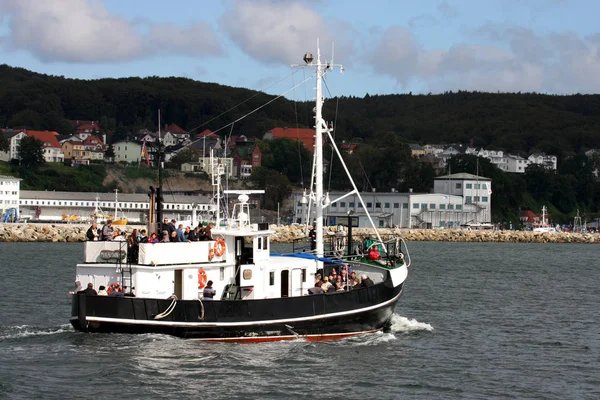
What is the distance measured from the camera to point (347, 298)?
30.5 metres

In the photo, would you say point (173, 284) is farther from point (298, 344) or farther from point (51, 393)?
point (51, 393)

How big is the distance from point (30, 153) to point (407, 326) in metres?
135

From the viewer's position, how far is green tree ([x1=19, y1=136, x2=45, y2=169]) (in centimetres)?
16125

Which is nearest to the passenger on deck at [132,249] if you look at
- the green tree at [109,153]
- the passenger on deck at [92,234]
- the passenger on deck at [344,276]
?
the passenger on deck at [92,234]

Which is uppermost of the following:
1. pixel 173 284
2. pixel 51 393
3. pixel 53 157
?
pixel 53 157

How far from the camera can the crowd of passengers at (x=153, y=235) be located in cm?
2850

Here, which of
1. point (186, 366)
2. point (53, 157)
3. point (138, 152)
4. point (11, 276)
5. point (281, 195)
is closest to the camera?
point (186, 366)

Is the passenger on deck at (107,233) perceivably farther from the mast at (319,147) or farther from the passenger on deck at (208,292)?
the mast at (319,147)

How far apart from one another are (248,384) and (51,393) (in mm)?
4602

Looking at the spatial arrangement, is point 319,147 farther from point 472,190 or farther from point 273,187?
point 273,187

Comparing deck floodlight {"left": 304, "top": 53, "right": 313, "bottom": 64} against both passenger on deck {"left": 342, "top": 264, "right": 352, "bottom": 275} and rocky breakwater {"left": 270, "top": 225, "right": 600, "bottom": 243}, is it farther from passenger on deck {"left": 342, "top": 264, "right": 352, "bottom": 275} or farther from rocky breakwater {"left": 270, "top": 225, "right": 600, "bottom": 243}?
rocky breakwater {"left": 270, "top": 225, "right": 600, "bottom": 243}

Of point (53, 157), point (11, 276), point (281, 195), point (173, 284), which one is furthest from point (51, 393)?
point (53, 157)

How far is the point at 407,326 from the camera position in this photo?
35125 millimetres

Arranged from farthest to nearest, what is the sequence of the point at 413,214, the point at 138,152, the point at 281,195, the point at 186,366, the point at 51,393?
1. the point at 138,152
2. the point at 281,195
3. the point at 413,214
4. the point at 186,366
5. the point at 51,393
